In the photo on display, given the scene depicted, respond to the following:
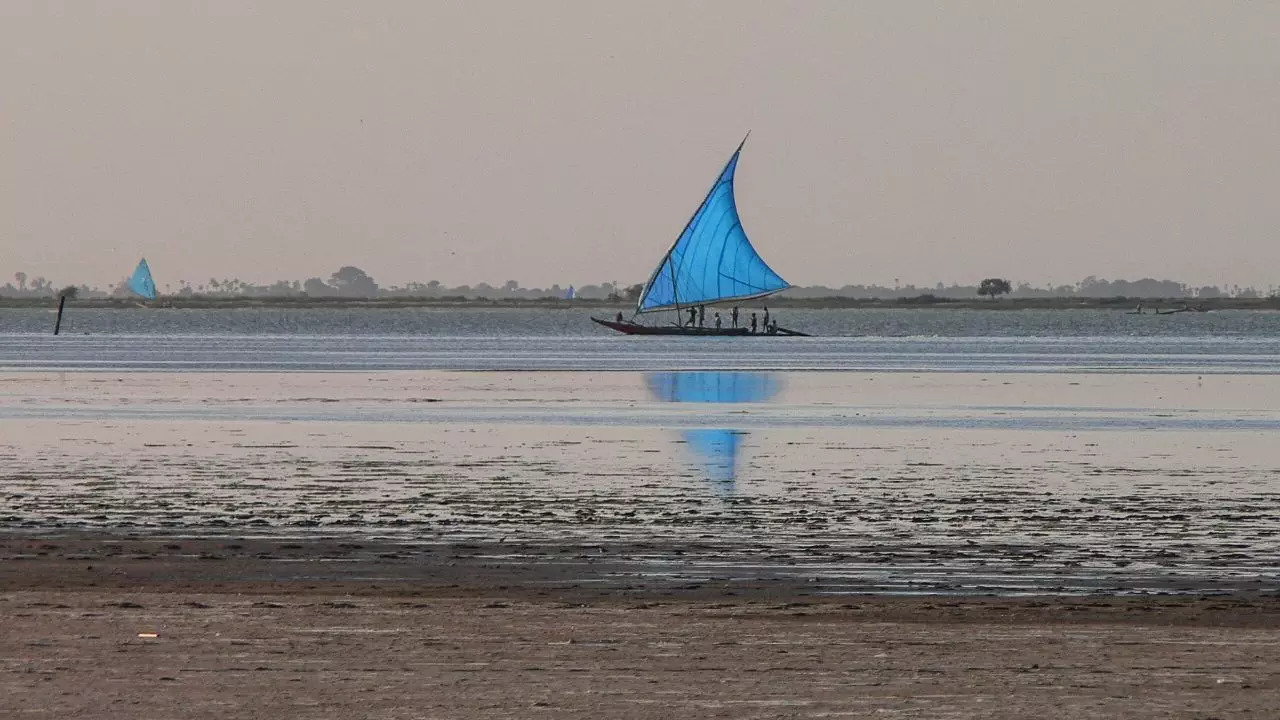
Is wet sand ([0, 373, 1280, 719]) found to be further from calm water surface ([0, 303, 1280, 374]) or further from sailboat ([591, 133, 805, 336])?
sailboat ([591, 133, 805, 336])

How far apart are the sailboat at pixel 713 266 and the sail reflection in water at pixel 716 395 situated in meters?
61.2

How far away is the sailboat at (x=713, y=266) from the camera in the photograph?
120812 mm

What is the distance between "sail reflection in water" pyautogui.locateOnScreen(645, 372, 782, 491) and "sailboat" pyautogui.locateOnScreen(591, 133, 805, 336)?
201 ft

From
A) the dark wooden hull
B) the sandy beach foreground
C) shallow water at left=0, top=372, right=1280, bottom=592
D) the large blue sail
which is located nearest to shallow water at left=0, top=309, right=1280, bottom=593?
shallow water at left=0, top=372, right=1280, bottom=592

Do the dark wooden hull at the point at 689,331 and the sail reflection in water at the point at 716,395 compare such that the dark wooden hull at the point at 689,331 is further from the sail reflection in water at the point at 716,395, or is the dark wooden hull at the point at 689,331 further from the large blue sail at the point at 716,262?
the sail reflection in water at the point at 716,395

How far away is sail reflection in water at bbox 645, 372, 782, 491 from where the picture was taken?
2436cm

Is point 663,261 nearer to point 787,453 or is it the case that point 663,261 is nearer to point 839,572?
point 787,453

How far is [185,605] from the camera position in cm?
1164

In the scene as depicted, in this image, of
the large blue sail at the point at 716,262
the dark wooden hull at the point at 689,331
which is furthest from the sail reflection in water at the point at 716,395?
the large blue sail at the point at 716,262

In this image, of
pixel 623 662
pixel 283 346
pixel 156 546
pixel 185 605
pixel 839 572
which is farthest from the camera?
pixel 283 346

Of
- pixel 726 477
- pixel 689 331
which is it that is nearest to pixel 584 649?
pixel 726 477

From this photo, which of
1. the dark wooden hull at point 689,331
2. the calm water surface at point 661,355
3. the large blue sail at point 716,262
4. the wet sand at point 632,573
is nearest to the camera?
the wet sand at point 632,573

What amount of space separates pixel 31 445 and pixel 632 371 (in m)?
34.2

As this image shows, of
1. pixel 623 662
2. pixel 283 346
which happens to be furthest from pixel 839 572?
pixel 283 346
